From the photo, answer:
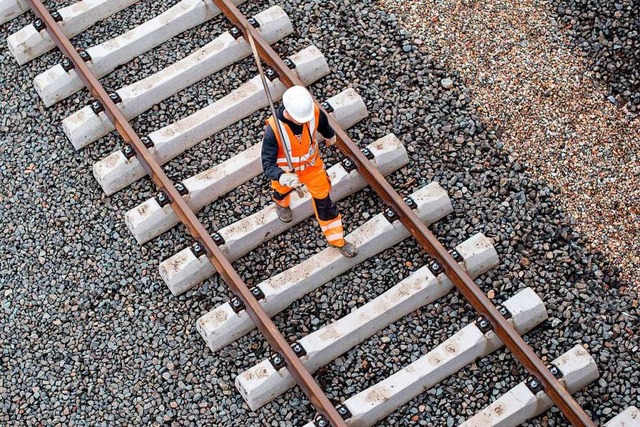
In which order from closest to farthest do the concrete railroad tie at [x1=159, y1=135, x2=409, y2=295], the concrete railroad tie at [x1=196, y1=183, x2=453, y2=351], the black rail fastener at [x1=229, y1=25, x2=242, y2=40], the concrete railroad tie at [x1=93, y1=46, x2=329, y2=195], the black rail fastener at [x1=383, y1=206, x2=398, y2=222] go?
the concrete railroad tie at [x1=196, y1=183, x2=453, y2=351] < the concrete railroad tie at [x1=159, y1=135, x2=409, y2=295] < the black rail fastener at [x1=383, y1=206, x2=398, y2=222] < the concrete railroad tie at [x1=93, y1=46, x2=329, y2=195] < the black rail fastener at [x1=229, y1=25, x2=242, y2=40]

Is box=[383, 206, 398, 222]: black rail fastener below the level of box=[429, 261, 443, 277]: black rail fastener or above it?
above

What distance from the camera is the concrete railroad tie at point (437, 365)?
759 centimetres

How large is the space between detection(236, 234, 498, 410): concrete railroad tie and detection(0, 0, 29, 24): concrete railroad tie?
4358 mm

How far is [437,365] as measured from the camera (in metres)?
7.68

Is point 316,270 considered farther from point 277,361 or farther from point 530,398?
point 530,398

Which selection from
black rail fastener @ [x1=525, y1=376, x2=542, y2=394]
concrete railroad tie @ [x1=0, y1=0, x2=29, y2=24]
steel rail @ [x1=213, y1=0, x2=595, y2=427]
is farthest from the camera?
concrete railroad tie @ [x1=0, y1=0, x2=29, y2=24]

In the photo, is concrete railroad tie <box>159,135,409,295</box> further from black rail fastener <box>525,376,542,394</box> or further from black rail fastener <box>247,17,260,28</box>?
black rail fastener <box>525,376,542,394</box>

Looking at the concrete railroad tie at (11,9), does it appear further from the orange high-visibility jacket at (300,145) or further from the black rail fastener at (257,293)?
the black rail fastener at (257,293)

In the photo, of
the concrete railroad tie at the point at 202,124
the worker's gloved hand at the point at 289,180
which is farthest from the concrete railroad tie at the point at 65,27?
the worker's gloved hand at the point at 289,180

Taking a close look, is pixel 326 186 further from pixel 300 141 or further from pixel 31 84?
pixel 31 84

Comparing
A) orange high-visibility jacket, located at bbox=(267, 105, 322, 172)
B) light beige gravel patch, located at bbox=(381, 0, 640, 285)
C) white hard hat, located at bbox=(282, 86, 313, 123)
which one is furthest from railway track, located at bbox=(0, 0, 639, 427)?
white hard hat, located at bbox=(282, 86, 313, 123)

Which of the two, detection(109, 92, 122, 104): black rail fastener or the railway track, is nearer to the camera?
the railway track

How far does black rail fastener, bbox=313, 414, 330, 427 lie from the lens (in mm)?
7473

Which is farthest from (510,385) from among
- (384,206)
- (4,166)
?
(4,166)
